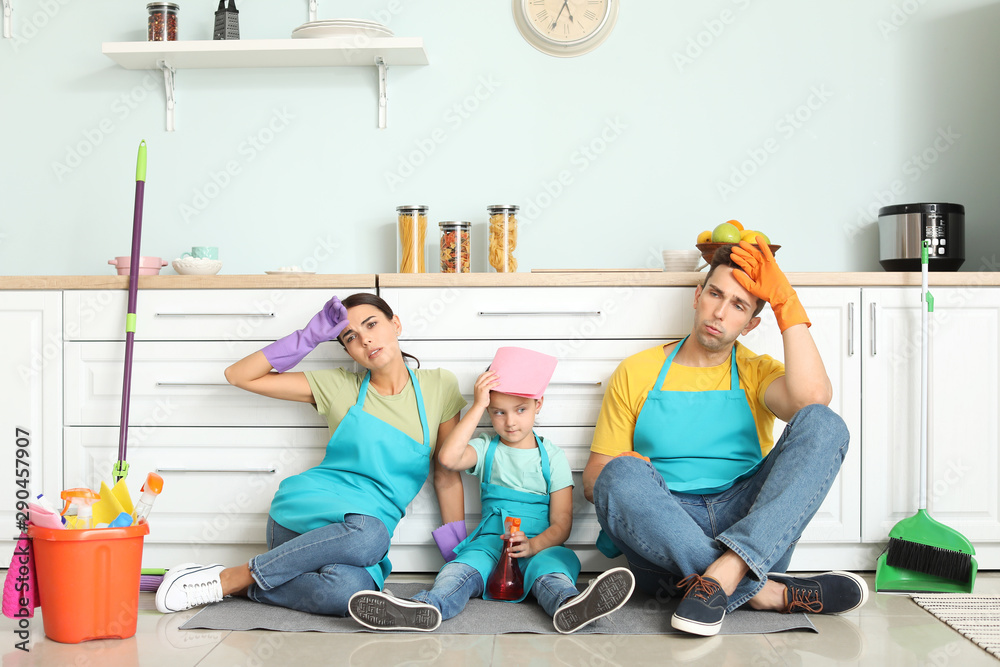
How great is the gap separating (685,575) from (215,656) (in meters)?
0.94

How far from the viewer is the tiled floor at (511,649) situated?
144 centimetres

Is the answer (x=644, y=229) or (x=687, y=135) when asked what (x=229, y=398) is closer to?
(x=644, y=229)

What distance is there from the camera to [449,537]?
78.2 inches

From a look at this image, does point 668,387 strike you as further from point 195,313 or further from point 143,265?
point 143,265

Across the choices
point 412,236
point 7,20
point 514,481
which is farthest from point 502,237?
point 7,20

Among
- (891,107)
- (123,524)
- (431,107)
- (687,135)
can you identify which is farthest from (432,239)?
(891,107)

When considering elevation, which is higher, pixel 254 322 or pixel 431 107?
pixel 431 107

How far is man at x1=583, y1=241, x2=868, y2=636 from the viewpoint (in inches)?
62.2

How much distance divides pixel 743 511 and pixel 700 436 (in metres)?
0.20

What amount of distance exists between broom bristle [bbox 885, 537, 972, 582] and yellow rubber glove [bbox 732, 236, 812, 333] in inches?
25.6

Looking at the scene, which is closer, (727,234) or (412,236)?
(727,234)

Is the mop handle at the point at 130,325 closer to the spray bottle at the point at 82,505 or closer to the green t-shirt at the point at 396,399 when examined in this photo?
the spray bottle at the point at 82,505

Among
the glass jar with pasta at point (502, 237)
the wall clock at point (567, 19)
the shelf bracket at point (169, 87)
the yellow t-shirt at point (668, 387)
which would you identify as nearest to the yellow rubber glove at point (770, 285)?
the yellow t-shirt at point (668, 387)

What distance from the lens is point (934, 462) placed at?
205 centimetres
